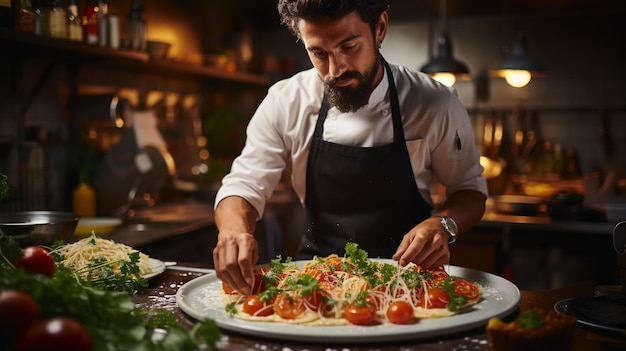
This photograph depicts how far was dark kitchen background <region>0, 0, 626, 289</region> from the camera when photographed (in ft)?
13.1

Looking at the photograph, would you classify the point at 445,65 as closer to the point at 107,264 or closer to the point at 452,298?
the point at 452,298

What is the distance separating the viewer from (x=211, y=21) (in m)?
6.58

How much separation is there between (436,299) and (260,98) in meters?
5.63

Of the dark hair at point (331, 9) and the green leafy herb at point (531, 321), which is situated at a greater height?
the dark hair at point (331, 9)

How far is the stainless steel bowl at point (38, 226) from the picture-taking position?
223 centimetres

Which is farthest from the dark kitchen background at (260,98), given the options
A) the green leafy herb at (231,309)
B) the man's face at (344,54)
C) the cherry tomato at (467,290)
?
the cherry tomato at (467,290)

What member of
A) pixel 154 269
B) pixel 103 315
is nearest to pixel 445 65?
pixel 154 269

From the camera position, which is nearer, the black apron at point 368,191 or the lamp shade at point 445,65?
the black apron at point 368,191

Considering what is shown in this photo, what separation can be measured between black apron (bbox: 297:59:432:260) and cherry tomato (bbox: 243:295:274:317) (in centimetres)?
96

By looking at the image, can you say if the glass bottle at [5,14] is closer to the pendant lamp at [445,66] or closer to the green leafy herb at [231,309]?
the green leafy herb at [231,309]

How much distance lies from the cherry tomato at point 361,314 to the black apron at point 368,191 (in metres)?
0.99

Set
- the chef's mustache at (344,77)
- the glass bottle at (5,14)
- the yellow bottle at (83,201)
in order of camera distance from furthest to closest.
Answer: the yellow bottle at (83,201)
the glass bottle at (5,14)
the chef's mustache at (344,77)

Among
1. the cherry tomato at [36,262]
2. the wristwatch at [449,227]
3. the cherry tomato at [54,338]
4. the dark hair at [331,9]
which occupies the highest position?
the dark hair at [331,9]

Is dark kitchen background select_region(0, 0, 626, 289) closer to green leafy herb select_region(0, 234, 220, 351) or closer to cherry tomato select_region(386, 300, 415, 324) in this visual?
green leafy herb select_region(0, 234, 220, 351)
